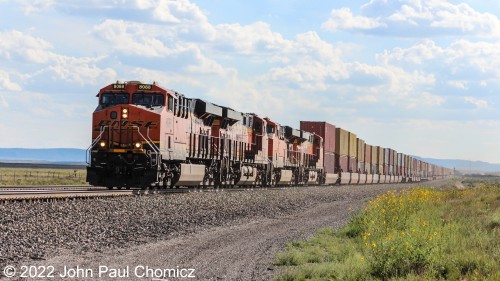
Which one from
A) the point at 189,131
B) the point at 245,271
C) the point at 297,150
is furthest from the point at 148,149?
the point at 297,150

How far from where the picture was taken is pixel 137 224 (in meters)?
16.1

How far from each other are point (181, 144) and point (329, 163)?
33.8 m

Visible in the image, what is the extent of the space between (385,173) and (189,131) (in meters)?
63.2

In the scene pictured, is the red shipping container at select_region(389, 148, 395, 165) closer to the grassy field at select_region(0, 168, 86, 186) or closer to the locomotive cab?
the grassy field at select_region(0, 168, 86, 186)

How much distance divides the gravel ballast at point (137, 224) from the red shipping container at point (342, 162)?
37.3 m

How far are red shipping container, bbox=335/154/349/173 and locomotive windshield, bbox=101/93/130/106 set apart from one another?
39051mm

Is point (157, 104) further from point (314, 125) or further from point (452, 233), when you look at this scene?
point (314, 125)

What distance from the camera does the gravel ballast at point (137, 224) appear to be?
38.0ft

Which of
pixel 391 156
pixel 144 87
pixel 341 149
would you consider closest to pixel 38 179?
pixel 341 149

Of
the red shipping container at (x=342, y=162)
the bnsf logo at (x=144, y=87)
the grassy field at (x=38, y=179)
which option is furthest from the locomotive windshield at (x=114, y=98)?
the red shipping container at (x=342, y=162)

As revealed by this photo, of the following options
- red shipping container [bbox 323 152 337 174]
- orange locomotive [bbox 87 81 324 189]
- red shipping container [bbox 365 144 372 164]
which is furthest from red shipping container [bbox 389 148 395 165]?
orange locomotive [bbox 87 81 324 189]

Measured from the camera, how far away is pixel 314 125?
5744 cm

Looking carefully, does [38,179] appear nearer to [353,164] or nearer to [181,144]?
[181,144]

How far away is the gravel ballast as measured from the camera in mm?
11593
